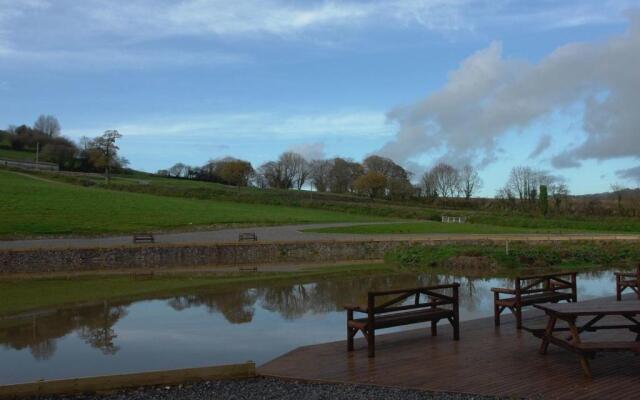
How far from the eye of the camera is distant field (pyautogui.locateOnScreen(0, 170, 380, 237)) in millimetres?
36031

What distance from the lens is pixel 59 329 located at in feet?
40.4

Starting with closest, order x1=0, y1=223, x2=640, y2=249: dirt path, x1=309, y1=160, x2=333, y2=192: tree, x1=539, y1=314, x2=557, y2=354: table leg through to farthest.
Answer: x1=539, y1=314, x2=557, y2=354: table leg, x1=0, y1=223, x2=640, y2=249: dirt path, x1=309, y1=160, x2=333, y2=192: tree

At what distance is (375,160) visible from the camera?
110 m

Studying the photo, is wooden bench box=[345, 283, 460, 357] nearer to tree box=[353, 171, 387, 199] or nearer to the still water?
the still water

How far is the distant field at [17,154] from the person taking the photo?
99.4 meters

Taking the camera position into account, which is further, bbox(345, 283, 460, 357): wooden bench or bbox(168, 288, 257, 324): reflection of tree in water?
bbox(168, 288, 257, 324): reflection of tree in water

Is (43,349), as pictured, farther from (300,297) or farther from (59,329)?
(300,297)

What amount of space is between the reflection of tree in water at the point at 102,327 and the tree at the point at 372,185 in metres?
73.5

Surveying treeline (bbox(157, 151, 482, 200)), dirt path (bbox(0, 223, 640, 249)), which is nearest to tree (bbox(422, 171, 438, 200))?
treeline (bbox(157, 151, 482, 200))

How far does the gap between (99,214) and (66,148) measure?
63.7 meters

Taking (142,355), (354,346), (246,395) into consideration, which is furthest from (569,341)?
(142,355)

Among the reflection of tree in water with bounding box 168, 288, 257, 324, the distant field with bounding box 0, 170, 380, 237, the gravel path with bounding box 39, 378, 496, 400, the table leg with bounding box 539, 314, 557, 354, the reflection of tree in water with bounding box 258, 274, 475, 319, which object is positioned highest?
the distant field with bounding box 0, 170, 380, 237

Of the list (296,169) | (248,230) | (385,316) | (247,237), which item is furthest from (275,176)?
(385,316)

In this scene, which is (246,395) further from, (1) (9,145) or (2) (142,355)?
(1) (9,145)
